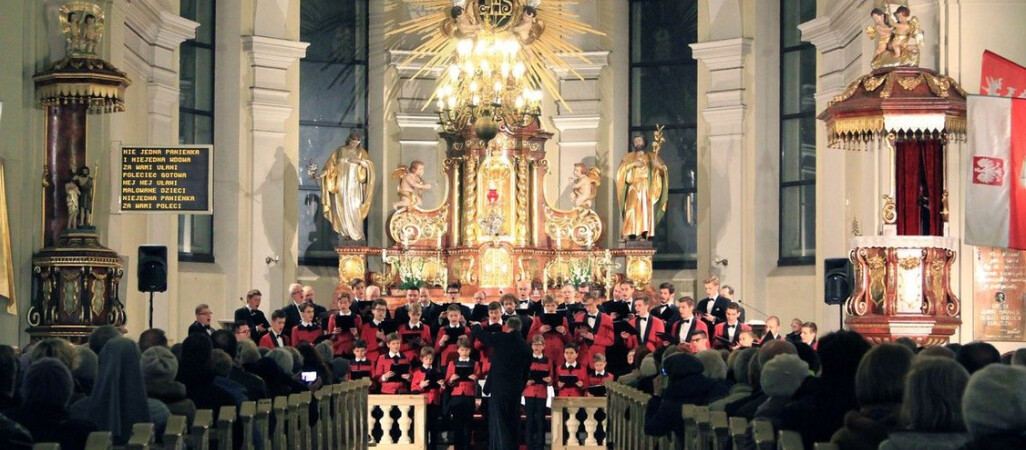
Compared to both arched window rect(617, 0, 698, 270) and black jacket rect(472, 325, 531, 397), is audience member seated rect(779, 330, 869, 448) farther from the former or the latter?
arched window rect(617, 0, 698, 270)

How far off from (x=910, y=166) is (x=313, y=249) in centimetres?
1019

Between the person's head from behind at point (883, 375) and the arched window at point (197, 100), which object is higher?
the arched window at point (197, 100)

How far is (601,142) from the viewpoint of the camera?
909 inches

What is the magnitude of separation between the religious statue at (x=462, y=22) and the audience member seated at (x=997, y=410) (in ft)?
54.2

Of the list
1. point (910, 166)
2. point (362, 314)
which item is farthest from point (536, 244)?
point (910, 166)

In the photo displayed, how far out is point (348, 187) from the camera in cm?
2102

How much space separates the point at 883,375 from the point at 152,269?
35.5ft

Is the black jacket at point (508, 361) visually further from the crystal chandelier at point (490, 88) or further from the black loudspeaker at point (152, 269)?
the crystal chandelier at point (490, 88)

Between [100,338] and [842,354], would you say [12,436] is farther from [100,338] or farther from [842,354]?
[842,354]

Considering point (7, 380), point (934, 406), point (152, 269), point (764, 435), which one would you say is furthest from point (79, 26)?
point (934, 406)

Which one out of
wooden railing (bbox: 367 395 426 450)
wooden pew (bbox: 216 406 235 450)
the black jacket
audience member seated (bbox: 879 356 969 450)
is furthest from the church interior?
audience member seated (bbox: 879 356 969 450)

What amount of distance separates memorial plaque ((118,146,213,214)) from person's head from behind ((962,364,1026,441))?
11749mm

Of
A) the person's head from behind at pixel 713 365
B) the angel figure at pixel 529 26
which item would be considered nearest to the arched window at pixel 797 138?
the angel figure at pixel 529 26

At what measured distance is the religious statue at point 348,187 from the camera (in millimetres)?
21016
